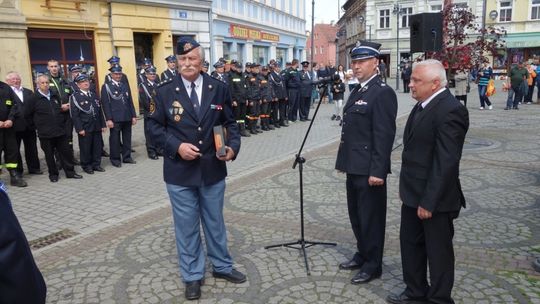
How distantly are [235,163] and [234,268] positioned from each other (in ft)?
16.7

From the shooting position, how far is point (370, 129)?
3.98 metres

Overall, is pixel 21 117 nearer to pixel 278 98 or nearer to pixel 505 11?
pixel 278 98

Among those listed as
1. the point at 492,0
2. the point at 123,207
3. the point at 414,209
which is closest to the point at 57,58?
the point at 123,207

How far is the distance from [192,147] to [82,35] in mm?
12775

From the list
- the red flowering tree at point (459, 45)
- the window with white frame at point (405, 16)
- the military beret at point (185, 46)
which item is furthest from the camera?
the window with white frame at point (405, 16)

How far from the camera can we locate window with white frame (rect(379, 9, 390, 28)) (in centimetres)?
4978

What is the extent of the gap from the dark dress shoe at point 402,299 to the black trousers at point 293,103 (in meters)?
12.3

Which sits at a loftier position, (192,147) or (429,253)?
(192,147)

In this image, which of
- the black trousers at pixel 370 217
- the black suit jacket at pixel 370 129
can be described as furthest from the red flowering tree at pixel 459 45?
the black trousers at pixel 370 217

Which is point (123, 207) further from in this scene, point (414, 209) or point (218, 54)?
point (218, 54)

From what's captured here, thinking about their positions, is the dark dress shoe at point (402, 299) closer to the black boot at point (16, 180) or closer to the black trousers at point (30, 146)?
the black boot at point (16, 180)

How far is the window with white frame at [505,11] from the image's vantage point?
Result: 42.6 metres

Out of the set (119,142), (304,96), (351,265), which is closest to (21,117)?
(119,142)

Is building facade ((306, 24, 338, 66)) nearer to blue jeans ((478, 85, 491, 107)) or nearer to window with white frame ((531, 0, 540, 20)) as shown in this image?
window with white frame ((531, 0, 540, 20))
